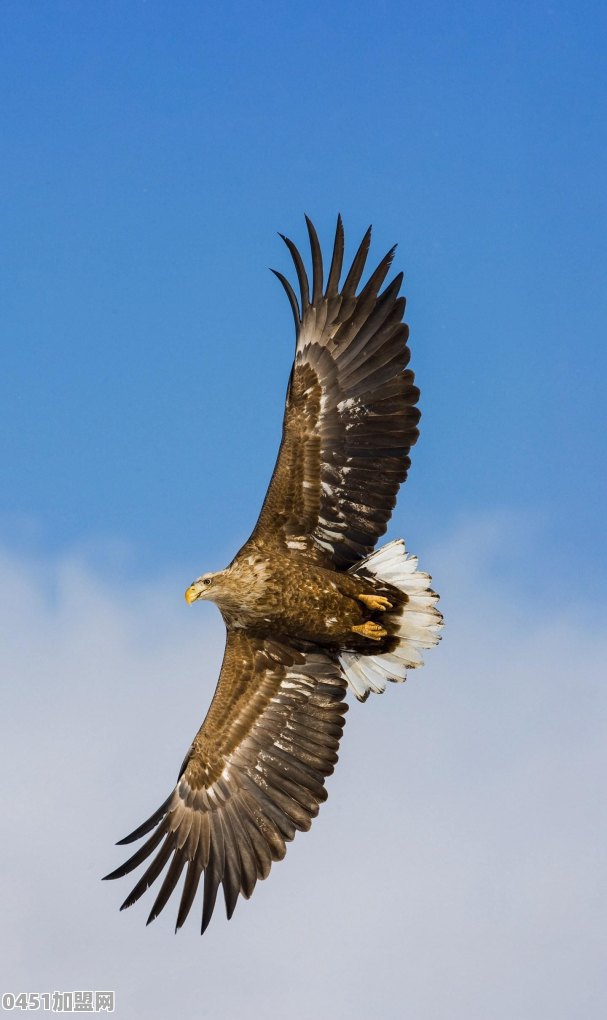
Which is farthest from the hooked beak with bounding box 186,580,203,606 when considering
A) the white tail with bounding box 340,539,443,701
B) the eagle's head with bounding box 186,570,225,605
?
the white tail with bounding box 340,539,443,701

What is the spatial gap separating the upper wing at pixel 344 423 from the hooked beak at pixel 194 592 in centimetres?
67

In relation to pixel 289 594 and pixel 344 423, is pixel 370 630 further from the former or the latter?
pixel 344 423

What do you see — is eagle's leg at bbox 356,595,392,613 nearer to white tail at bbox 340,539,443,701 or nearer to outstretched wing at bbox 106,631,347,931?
white tail at bbox 340,539,443,701

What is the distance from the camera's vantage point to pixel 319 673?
12539 mm

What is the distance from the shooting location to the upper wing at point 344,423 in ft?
39.3

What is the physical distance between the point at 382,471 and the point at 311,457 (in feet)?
2.10

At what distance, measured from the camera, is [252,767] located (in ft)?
41.0

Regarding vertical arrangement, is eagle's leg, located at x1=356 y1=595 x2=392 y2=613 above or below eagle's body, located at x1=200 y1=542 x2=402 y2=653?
above

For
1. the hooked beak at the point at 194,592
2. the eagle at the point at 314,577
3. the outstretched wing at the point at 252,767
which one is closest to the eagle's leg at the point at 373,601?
the eagle at the point at 314,577

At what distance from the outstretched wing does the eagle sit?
1cm

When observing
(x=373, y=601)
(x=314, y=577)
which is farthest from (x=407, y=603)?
(x=314, y=577)

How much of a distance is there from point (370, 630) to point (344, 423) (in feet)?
6.06

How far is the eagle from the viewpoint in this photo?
A: 38.9 ft

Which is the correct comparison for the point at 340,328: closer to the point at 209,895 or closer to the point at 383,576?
the point at 383,576
